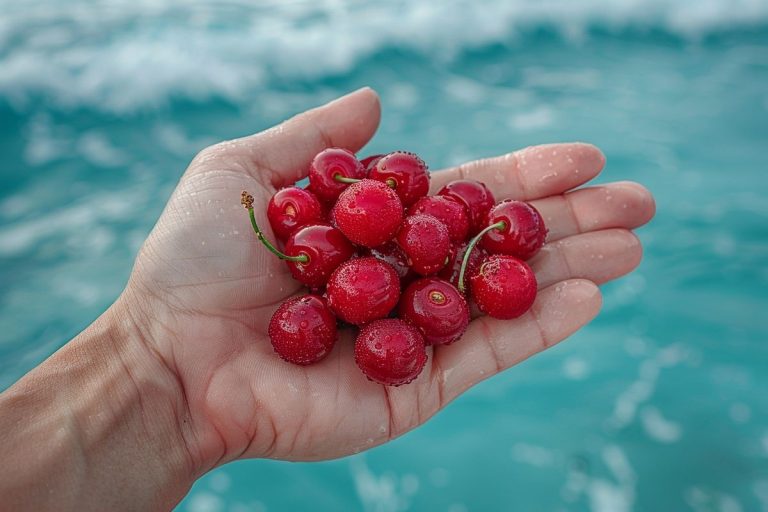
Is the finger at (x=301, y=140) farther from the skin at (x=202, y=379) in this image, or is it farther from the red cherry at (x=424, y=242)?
the red cherry at (x=424, y=242)

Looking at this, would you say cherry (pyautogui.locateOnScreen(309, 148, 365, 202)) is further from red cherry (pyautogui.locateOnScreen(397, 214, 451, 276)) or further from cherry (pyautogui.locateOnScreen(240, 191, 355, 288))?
red cherry (pyautogui.locateOnScreen(397, 214, 451, 276))

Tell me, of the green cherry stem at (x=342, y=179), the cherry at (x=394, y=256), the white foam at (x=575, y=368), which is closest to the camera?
the cherry at (x=394, y=256)

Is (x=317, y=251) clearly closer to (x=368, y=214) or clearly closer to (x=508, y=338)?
(x=368, y=214)

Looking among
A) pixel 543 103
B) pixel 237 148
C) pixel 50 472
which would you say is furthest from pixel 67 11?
pixel 50 472

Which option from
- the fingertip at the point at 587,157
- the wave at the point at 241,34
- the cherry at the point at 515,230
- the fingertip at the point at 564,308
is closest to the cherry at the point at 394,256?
the cherry at the point at 515,230

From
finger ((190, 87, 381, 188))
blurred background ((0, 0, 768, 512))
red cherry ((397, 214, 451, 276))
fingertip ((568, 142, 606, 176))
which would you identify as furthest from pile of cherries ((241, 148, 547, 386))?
blurred background ((0, 0, 768, 512))

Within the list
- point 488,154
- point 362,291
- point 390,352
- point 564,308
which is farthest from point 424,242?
point 488,154
